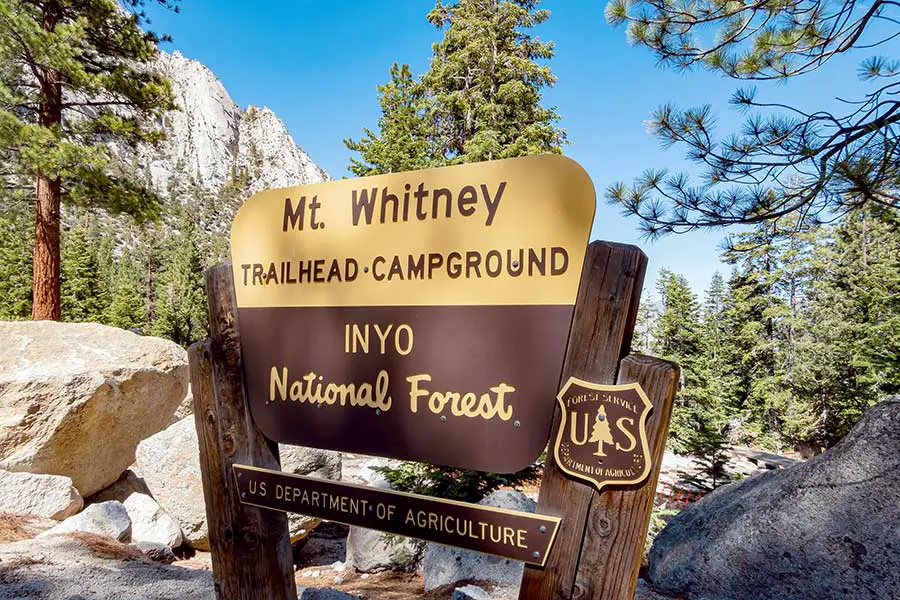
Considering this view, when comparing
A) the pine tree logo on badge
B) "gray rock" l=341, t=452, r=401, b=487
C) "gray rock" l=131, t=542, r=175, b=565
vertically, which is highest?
the pine tree logo on badge

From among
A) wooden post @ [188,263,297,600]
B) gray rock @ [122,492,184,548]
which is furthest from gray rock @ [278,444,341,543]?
wooden post @ [188,263,297,600]

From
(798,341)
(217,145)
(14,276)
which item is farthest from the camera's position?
(217,145)

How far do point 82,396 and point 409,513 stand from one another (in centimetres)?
534

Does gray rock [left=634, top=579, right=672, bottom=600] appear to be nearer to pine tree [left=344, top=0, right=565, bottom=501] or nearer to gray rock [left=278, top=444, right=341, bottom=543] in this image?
gray rock [left=278, top=444, right=341, bottom=543]

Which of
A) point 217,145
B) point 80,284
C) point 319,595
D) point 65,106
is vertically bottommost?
point 319,595

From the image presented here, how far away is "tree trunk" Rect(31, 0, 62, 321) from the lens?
320 inches

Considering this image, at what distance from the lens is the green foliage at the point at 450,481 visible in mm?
4578

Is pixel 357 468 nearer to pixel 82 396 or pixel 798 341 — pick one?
pixel 82 396

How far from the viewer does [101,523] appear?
4.04 meters

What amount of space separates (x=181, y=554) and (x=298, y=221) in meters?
4.80

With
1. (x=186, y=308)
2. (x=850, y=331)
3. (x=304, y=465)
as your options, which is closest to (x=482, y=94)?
(x=304, y=465)

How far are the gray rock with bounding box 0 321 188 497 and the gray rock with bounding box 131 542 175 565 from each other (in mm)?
1799

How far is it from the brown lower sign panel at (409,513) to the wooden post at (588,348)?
0.16ft

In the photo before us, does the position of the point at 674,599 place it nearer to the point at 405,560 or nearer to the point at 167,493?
the point at 405,560
